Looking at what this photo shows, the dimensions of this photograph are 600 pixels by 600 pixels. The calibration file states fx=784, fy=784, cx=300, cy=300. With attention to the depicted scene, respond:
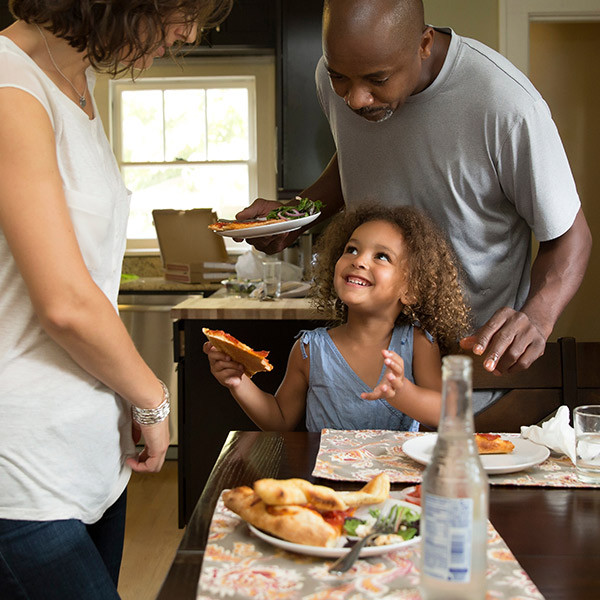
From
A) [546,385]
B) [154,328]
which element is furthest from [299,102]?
[546,385]

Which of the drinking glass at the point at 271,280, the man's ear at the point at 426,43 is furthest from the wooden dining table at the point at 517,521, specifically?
the drinking glass at the point at 271,280

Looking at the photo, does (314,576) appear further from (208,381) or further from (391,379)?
(208,381)

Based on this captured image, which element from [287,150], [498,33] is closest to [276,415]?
[287,150]

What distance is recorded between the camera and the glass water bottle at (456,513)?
2.42ft

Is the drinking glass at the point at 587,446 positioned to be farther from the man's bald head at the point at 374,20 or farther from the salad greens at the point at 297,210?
the salad greens at the point at 297,210

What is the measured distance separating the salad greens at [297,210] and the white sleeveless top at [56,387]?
36.2 inches

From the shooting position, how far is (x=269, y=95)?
17.1 ft

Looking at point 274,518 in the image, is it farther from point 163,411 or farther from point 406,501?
point 163,411

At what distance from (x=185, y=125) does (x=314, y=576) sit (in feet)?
15.5

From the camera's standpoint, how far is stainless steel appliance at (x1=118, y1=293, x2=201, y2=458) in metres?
4.26

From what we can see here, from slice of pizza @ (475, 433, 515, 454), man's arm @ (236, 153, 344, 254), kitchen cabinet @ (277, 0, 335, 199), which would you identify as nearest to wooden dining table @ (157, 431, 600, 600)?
slice of pizza @ (475, 433, 515, 454)

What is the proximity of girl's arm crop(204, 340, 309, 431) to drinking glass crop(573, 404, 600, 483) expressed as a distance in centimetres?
74

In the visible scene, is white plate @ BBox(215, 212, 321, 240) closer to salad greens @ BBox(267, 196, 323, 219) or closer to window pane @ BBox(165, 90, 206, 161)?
salad greens @ BBox(267, 196, 323, 219)

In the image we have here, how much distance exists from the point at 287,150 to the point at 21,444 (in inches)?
152
